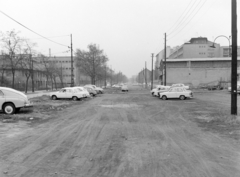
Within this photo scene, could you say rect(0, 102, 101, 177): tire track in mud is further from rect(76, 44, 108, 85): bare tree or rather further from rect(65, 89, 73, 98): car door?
rect(76, 44, 108, 85): bare tree

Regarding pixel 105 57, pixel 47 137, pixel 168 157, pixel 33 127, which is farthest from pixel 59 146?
pixel 105 57

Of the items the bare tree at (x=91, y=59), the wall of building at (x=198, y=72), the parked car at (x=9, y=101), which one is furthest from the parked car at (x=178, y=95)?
the bare tree at (x=91, y=59)

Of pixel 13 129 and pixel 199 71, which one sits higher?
pixel 199 71

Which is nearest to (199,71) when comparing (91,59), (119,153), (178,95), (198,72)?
(198,72)

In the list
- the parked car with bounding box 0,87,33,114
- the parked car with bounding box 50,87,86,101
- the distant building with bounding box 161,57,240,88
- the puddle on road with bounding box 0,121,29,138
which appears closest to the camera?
the puddle on road with bounding box 0,121,29,138

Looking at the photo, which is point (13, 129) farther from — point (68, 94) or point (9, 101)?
point (68, 94)

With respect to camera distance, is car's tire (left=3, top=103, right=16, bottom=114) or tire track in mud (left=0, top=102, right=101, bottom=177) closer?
tire track in mud (left=0, top=102, right=101, bottom=177)

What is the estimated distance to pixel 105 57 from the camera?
67.6 meters

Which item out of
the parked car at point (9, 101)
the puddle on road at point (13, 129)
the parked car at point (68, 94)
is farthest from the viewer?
the parked car at point (68, 94)

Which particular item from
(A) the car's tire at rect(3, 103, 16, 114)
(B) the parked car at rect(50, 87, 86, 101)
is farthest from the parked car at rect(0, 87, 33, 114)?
(B) the parked car at rect(50, 87, 86, 101)

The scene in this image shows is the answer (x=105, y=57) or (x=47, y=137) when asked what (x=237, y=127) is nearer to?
(x=47, y=137)

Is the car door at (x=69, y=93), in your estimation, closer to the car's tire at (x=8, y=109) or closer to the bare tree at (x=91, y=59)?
the car's tire at (x=8, y=109)

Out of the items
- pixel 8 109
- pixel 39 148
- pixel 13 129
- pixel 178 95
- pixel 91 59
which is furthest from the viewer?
pixel 91 59

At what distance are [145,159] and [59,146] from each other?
8.68ft
